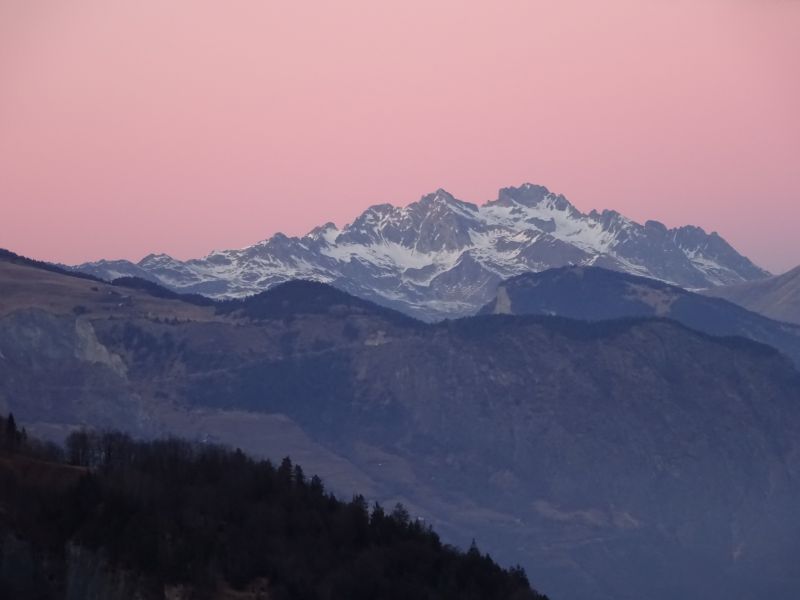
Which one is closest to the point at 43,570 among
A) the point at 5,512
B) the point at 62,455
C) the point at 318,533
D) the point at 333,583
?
the point at 5,512

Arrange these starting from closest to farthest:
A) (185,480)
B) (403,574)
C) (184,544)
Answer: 1. (184,544)
2. (403,574)
3. (185,480)

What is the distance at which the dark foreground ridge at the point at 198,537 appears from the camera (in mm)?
114438

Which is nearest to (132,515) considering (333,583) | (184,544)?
(184,544)

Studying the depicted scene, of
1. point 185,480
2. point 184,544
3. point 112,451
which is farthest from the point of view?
point 112,451

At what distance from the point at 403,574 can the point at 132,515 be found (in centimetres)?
1820

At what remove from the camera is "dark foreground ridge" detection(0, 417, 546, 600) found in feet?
375

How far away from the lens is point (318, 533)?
138 m

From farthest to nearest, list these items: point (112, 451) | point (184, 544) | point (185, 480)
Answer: point (112, 451) < point (185, 480) < point (184, 544)

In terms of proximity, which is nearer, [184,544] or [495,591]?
[184,544]

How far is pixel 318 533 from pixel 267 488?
310 inches

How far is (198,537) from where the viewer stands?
122 metres

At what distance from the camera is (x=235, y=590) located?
119 meters

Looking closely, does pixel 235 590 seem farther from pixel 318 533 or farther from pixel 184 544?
pixel 318 533

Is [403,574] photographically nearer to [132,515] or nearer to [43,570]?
[132,515]
